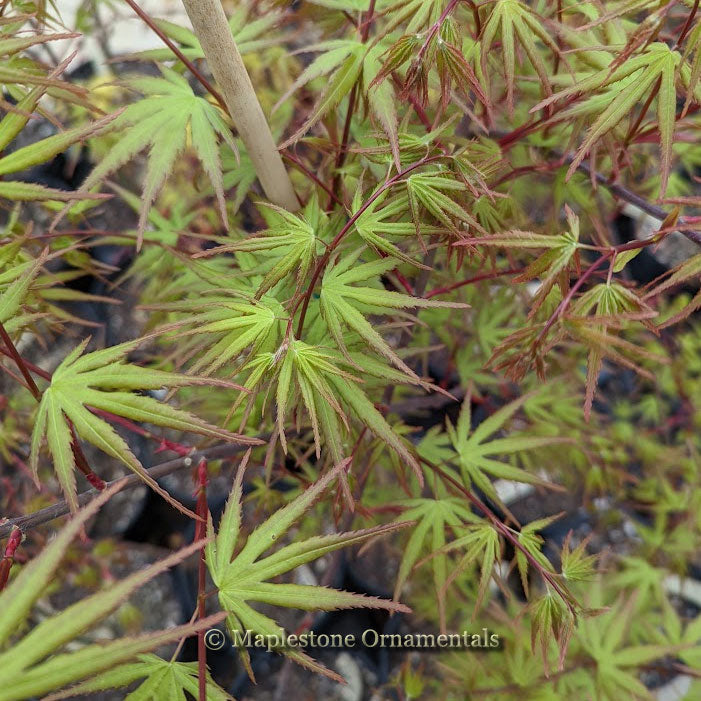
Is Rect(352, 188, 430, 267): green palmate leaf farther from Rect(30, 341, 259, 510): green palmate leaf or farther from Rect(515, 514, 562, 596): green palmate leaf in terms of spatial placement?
Rect(515, 514, 562, 596): green palmate leaf

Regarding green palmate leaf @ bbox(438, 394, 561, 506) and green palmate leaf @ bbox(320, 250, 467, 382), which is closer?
green palmate leaf @ bbox(320, 250, 467, 382)

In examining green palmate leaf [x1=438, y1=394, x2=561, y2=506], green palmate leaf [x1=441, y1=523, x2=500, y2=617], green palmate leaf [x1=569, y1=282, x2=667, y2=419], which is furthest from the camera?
green palmate leaf [x1=438, y1=394, x2=561, y2=506]

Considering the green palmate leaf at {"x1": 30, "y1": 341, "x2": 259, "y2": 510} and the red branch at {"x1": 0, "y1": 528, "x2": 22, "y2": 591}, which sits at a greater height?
the green palmate leaf at {"x1": 30, "y1": 341, "x2": 259, "y2": 510}

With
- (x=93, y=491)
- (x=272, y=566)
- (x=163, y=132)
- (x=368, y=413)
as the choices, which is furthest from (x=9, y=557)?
(x=163, y=132)

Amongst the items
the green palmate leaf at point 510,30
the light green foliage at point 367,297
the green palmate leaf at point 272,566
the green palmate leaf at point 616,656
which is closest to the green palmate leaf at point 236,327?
the light green foliage at point 367,297

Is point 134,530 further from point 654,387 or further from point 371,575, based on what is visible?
point 654,387

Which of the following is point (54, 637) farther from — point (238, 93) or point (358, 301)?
point (238, 93)

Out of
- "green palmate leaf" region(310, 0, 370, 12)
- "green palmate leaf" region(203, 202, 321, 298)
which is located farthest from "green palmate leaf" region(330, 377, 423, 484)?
"green palmate leaf" region(310, 0, 370, 12)
